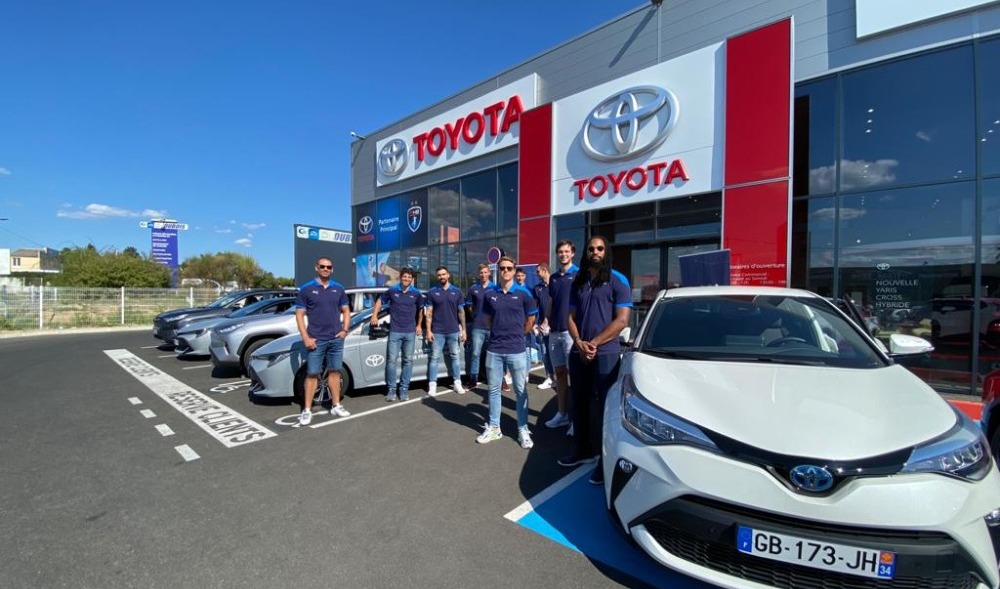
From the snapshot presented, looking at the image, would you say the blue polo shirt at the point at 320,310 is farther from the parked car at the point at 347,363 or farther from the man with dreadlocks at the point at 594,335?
the man with dreadlocks at the point at 594,335

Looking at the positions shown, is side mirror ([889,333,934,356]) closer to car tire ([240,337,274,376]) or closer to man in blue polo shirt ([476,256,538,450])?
man in blue polo shirt ([476,256,538,450])

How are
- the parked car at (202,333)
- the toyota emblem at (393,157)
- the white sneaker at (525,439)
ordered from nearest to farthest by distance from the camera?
the white sneaker at (525,439), the parked car at (202,333), the toyota emblem at (393,157)

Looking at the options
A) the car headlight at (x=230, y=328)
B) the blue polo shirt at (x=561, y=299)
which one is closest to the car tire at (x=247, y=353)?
the car headlight at (x=230, y=328)

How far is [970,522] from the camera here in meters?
1.67

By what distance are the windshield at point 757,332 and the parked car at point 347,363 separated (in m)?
3.93

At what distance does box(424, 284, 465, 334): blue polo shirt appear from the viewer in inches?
241

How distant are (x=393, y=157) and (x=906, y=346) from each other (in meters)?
15.4

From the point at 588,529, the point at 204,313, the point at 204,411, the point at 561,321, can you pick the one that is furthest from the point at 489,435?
the point at 204,313

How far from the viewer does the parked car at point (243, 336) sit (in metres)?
7.25

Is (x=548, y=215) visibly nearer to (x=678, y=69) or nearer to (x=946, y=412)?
(x=678, y=69)

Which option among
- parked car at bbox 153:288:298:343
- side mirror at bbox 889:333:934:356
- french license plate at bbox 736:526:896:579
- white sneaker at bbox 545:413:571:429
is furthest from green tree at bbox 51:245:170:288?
side mirror at bbox 889:333:934:356

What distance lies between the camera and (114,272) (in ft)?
93.7

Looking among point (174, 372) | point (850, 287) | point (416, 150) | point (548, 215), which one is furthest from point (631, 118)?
point (174, 372)

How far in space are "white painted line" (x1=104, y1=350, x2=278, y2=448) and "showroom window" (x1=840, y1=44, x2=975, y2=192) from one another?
31.4 feet
